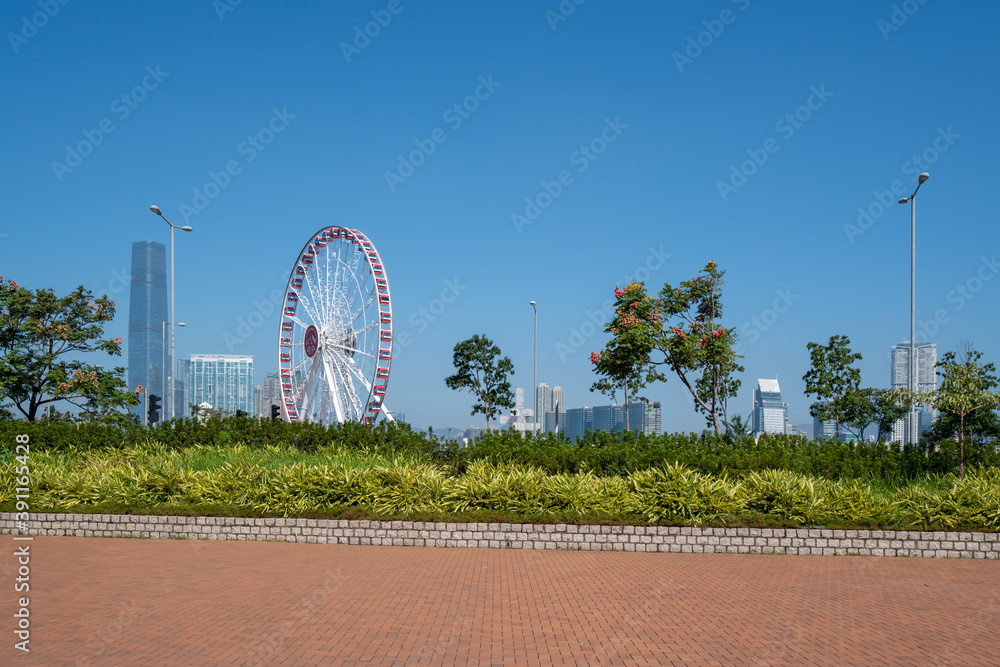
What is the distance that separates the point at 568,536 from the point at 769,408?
3419 inches

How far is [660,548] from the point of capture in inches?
417

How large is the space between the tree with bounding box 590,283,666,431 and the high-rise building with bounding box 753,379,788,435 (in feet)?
207

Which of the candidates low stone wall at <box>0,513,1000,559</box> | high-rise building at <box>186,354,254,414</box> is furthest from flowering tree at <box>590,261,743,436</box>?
high-rise building at <box>186,354,254,414</box>

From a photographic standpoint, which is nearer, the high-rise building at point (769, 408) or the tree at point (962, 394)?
the tree at point (962, 394)

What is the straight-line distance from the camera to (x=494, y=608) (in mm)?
6957

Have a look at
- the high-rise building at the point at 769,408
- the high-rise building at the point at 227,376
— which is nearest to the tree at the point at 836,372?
the high-rise building at the point at 769,408

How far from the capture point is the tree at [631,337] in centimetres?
2422

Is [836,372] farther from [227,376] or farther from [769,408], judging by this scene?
[227,376]

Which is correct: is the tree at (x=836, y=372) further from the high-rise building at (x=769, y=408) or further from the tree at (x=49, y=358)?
the high-rise building at (x=769, y=408)

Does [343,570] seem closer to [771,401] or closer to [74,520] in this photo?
[74,520]

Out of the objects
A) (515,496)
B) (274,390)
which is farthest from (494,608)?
(274,390)

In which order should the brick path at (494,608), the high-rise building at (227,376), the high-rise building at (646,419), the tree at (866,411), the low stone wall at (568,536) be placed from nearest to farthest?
1. the brick path at (494,608)
2. the low stone wall at (568,536)
3. the high-rise building at (646,419)
4. the tree at (866,411)
5. the high-rise building at (227,376)

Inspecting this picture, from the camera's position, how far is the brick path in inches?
217

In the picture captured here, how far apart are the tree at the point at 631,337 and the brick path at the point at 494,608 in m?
14.3
